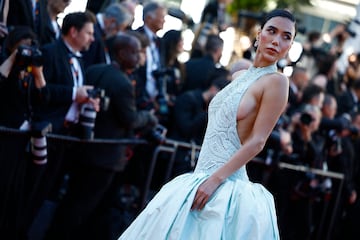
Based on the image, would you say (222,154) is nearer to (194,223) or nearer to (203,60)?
(194,223)

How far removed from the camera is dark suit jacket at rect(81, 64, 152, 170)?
7344 mm

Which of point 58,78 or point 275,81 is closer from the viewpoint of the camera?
point 275,81

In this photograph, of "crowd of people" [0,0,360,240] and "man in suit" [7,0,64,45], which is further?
"man in suit" [7,0,64,45]

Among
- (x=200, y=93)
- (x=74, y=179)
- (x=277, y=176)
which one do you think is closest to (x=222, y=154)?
(x=74, y=179)

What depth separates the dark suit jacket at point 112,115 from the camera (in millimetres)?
7344

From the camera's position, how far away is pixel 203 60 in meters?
9.81

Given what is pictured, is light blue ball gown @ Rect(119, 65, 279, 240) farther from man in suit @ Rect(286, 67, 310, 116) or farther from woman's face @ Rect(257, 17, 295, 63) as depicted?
man in suit @ Rect(286, 67, 310, 116)

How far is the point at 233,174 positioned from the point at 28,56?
2182 mm

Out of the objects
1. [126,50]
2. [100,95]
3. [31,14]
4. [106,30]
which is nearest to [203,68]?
[106,30]

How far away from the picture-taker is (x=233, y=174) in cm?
466

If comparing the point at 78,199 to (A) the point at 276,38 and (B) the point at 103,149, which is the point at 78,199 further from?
(A) the point at 276,38

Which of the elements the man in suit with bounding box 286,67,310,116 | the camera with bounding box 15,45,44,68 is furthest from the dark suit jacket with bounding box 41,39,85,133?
the man in suit with bounding box 286,67,310,116

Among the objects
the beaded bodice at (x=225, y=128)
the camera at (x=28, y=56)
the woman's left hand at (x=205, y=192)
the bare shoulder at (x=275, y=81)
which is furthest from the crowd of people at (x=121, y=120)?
the woman's left hand at (x=205, y=192)

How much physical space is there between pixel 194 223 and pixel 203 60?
539 cm
